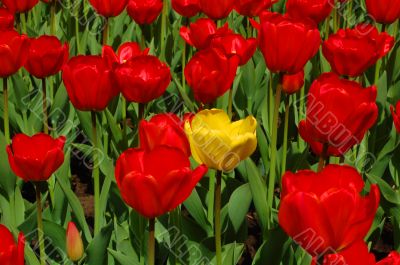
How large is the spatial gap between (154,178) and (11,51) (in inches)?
34.5

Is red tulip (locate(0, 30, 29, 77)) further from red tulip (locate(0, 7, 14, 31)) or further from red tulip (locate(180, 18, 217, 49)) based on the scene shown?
red tulip (locate(180, 18, 217, 49))

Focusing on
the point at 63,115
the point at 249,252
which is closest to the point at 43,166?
the point at 249,252

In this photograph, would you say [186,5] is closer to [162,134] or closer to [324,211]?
[162,134]

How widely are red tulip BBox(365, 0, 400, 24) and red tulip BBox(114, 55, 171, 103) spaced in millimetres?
997

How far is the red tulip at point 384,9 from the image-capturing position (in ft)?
7.87

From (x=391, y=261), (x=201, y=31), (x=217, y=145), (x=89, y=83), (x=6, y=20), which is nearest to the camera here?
(x=391, y=261)

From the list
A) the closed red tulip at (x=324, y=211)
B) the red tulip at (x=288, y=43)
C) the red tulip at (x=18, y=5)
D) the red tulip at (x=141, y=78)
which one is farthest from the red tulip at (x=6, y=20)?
the closed red tulip at (x=324, y=211)

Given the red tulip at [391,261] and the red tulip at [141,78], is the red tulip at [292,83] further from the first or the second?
the red tulip at [391,261]

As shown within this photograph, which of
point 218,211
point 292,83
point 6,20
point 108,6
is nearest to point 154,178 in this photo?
point 218,211

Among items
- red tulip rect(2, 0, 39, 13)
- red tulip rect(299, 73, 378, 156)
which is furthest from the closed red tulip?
red tulip rect(2, 0, 39, 13)

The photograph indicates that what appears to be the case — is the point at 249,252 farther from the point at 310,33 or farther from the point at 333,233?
the point at 333,233

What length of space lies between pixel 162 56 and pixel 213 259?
1368 millimetres

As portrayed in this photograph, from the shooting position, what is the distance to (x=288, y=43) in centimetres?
164

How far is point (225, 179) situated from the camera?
1.99 metres
